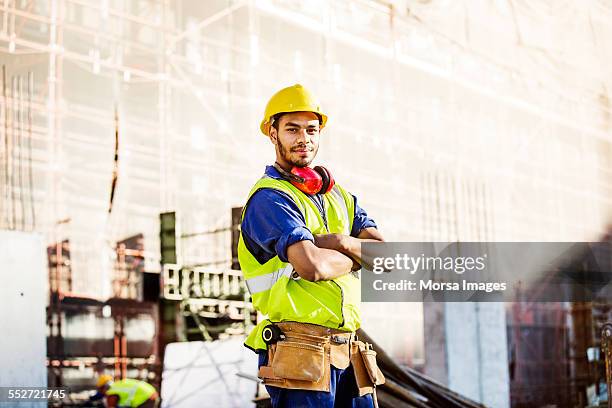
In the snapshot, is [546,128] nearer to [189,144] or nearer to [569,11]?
[569,11]

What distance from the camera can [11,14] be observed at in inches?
211

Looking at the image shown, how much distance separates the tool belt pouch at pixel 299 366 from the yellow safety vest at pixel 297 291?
0.07 metres

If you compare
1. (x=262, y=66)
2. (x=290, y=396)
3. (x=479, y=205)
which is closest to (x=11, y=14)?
(x=262, y=66)

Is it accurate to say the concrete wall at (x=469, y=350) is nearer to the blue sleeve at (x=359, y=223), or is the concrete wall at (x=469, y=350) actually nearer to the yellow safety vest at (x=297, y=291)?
the blue sleeve at (x=359, y=223)

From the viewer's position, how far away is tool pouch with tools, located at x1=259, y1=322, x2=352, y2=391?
7.48 ft

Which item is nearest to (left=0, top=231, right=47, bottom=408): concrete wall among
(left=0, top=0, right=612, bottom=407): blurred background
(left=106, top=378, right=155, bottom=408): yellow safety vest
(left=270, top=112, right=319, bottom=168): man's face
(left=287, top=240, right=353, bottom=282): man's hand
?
(left=0, top=0, right=612, bottom=407): blurred background

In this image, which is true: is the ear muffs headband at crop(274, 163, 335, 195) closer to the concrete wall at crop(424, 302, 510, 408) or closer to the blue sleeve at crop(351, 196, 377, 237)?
the blue sleeve at crop(351, 196, 377, 237)

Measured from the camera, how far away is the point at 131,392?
5.85m

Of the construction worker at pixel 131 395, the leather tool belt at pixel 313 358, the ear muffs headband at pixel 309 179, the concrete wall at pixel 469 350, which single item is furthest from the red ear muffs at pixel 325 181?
the construction worker at pixel 131 395

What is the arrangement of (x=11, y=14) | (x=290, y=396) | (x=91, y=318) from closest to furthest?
(x=290, y=396)
(x=11, y=14)
(x=91, y=318)

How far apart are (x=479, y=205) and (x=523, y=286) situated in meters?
0.65

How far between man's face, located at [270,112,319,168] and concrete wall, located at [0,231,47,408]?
10.1ft

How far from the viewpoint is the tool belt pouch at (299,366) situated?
2275 millimetres

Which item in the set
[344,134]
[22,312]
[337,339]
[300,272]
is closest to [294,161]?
[300,272]
